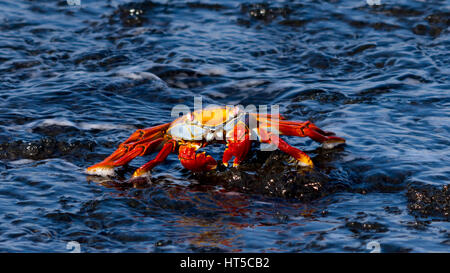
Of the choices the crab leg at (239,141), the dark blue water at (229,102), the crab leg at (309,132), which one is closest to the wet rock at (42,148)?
the dark blue water at (229,102)

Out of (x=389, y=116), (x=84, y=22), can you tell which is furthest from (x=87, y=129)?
(x=84, y=22)

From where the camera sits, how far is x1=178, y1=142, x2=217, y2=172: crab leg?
19.8ft

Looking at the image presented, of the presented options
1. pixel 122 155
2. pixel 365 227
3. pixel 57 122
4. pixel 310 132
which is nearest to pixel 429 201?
pixel 365 227

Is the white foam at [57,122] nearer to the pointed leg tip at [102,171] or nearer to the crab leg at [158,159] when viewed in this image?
the pointed leg tip at [102,171]

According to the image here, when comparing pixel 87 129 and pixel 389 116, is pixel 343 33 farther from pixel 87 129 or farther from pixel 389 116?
pixel 87 129

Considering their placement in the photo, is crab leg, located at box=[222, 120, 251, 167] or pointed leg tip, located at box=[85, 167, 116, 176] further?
pointed leg tip, located at box=[85, 167, 116, 176]

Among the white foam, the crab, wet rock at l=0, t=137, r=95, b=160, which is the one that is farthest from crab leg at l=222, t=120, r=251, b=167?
the white foam

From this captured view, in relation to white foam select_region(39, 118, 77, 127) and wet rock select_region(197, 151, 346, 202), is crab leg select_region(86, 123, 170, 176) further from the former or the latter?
white foam select_region(39, 118, 77, 127)

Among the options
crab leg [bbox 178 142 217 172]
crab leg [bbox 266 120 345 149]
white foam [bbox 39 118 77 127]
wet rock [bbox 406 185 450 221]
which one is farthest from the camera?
white foam [bbox 39 118 77 127]

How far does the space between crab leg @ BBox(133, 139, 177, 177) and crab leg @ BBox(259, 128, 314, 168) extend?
91 cm

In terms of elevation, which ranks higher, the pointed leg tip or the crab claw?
the crab claw

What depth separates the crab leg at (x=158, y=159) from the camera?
20.0 ft

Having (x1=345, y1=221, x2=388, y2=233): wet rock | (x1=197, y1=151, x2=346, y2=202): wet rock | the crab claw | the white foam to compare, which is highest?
the crab claw

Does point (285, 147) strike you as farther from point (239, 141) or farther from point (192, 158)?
point (192, 158)
